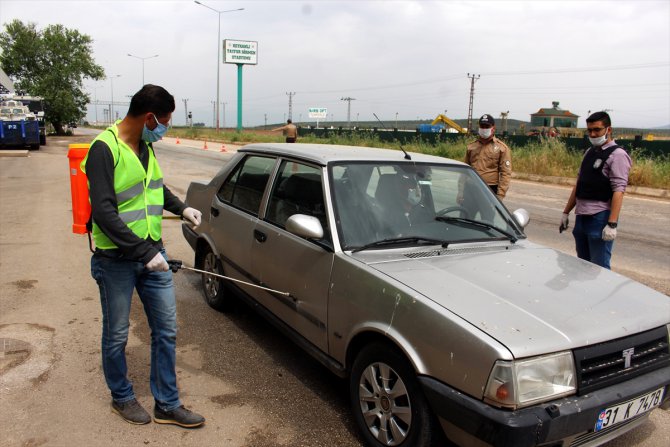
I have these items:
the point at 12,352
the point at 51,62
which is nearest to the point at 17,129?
the point at 12,352

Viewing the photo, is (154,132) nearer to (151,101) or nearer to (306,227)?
(151,101)

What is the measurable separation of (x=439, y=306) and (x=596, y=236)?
278 cm

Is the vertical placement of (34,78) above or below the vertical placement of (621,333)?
above

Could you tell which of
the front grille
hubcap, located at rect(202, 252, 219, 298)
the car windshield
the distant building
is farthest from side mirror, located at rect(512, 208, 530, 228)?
the distant building

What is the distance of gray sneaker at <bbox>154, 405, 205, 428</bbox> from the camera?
3033 mm

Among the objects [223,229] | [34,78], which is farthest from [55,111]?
[223,229]

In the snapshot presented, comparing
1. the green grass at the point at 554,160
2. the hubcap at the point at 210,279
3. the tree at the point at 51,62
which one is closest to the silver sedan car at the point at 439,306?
the hubcap at the point at 210,279

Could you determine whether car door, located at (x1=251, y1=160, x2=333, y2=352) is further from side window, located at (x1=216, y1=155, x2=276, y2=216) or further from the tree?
the tree

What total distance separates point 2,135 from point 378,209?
28.1m

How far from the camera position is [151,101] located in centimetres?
274

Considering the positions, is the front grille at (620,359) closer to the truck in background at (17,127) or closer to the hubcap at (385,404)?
the hubcap at (385,404)

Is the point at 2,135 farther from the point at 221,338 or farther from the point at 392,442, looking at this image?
the point at 392,442

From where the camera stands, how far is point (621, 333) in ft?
8.07

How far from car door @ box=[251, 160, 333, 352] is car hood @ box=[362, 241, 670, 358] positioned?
1.35 ft
